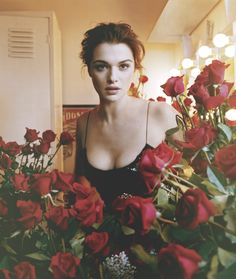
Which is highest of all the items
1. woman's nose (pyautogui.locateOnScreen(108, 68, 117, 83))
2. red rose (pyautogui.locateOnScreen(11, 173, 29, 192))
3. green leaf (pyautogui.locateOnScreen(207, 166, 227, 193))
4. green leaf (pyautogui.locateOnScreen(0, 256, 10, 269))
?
woman's nose (pyautogui.locateOnScreen(108, 68, 117, 83))

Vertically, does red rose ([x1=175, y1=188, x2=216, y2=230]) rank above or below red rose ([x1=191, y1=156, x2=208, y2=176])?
below

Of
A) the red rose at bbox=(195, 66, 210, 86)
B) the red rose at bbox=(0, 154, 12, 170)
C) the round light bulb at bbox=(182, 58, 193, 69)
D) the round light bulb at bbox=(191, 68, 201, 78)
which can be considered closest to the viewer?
the red rose at bbox=(195, 66, 210, 86)

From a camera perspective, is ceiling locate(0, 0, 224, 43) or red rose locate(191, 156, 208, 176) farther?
ceiling locate(0, 0, 224, 43)

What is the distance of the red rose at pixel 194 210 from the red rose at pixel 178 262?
19 mm

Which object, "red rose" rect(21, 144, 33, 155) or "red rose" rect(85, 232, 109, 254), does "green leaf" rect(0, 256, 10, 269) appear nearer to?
"red rose" rect(85, 232, 109, 254)

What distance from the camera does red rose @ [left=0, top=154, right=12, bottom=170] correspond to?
66 cm

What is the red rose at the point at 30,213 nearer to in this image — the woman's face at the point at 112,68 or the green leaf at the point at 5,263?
the green leaf at the point at 5,263

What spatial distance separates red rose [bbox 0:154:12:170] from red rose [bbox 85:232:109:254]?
381mm

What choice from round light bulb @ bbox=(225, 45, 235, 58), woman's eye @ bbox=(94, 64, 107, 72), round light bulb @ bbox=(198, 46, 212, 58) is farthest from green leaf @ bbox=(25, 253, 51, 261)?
round light bulb @ bbox=(198, 46, 212, 58)

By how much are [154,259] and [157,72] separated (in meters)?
1.29

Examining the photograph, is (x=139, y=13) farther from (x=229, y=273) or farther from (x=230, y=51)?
(x=229, y=273)

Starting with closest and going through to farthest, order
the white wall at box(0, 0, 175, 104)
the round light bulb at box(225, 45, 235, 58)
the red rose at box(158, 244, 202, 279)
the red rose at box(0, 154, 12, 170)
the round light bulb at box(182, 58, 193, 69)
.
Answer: the red rose at box(158, 244, 202, 279), the red rose at box(0, 154, 12, 170), the round light bulb at box(225, 45, 235, 58), the round light bulb at box(182, 58, 193, 69), the white wall at box(0, 0, 175, 104)

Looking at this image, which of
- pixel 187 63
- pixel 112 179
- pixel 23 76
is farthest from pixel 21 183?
pixel 23 76

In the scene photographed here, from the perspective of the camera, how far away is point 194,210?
0.25 meters
